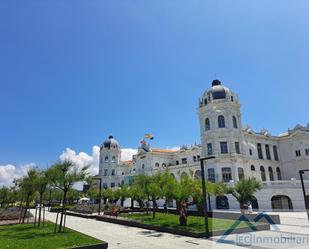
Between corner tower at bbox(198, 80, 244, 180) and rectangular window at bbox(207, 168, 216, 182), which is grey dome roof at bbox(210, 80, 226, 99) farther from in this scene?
rectangular window at bbox(207, 168, 216, 182)

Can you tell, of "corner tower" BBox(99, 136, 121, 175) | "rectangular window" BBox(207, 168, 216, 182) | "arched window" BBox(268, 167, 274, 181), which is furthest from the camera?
"corner tower" BBox(99, 136, 121, 175)

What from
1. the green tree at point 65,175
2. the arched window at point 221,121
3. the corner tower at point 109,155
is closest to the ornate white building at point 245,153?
the arched window at point 221,121

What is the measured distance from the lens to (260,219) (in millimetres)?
20500

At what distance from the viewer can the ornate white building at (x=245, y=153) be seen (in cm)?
3709

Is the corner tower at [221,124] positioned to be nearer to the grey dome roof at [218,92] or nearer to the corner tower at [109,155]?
the grey dome roof at [218,92]

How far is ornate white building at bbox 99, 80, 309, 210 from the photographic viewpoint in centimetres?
3709

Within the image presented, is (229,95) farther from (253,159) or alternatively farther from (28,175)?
(28,175)

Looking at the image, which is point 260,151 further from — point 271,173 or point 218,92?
point 218,92

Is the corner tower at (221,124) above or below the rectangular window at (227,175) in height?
above

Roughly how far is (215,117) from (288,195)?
1722 cm

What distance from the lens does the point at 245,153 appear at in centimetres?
4509

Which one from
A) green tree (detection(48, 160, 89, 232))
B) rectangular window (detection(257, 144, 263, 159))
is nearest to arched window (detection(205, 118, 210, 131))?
rectangular window (detection(257, 144, 263, 159))

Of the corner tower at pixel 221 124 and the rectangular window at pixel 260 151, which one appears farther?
the rectangular window at pixel 260 151

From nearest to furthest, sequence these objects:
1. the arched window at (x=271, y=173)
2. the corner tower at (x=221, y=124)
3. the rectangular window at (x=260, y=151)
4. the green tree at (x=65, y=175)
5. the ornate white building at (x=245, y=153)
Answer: the green tree at (x=65, y=175) < the ornate white building at (x=245, y=153) < the corner tower at (x=221, y=124) < the arched window at (x=271, y=173) < the rectangular window at (x=260, y=151)
